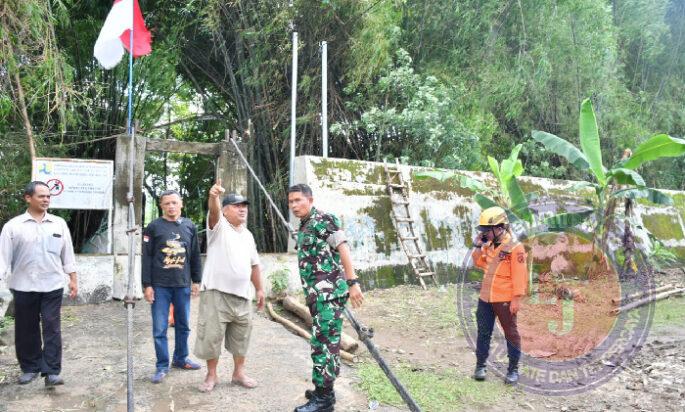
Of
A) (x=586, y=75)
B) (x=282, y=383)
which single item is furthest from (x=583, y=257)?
(x=282, y=383)

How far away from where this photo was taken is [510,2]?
986cm

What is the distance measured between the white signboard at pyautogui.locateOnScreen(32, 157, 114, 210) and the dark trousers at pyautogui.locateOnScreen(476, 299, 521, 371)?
4466 millimetres

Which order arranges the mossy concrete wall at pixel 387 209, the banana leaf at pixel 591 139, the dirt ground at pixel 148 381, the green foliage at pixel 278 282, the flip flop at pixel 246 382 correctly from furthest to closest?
the mossy concrete wall at pixel 387 209, the banana leaf at pixel 591 139, the green foliage at pixel 278 282, the flip flop at pixel 246 382, the dirt ground at pixel 148 381

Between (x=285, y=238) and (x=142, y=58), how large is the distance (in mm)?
3511

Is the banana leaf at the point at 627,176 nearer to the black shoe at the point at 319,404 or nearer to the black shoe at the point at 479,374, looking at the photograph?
the black shoe at the point at 479,374

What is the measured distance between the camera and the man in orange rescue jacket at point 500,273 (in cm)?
425

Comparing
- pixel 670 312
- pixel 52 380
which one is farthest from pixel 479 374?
pixel 670 312

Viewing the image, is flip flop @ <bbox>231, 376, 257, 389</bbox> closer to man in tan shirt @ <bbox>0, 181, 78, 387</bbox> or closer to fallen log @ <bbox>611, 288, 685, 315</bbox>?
man in tan shirt @ <bbox>0, 181, 78, 387</bbox>

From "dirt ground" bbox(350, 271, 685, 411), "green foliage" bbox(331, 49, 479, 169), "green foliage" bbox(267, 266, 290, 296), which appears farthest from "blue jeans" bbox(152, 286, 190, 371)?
"green foliage" bbox(331, 49, 479, 169)

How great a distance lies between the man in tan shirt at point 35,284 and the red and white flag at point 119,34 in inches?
125

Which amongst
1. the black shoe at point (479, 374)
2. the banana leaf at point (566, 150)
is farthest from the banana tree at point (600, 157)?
the black shoe at point (479, 374)

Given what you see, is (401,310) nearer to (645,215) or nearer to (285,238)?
(285,238)

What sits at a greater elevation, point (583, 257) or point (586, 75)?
point (586, 75)

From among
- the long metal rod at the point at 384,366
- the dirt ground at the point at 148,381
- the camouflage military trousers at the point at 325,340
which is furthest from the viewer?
the dirt ground at the point at 148,381
